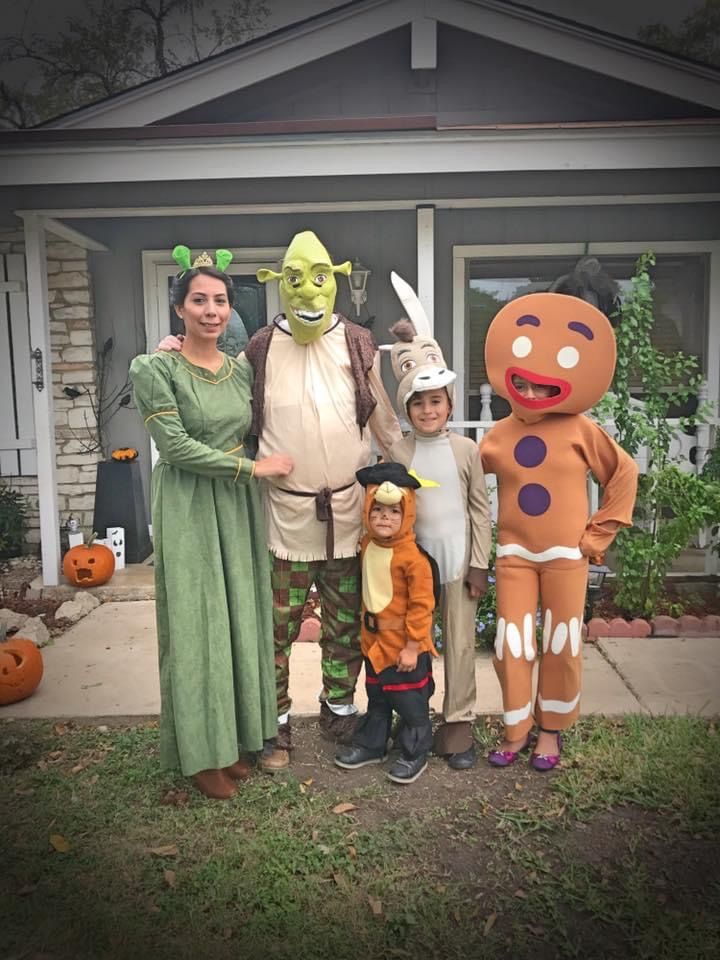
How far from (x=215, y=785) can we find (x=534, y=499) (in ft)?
5.05

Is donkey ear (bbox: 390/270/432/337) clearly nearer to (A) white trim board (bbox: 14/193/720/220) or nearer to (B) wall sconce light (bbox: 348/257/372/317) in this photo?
(A) white trim board (bbox: 14/193/720/220)

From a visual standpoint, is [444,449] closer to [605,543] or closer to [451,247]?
[605,543]

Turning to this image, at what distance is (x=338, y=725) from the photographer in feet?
10.5

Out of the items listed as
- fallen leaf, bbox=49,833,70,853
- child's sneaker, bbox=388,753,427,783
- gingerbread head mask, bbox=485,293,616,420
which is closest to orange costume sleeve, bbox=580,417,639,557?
gingerbread head mask, bbox=485,293,616,420

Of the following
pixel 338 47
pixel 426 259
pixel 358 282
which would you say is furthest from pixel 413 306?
pixel 338 47

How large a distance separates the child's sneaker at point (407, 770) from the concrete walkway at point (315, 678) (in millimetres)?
554

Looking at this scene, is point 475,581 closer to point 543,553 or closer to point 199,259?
point 543,553

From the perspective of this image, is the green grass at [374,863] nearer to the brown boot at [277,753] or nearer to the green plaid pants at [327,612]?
the brown boot at [277,753]

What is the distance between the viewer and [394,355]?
2.91 m

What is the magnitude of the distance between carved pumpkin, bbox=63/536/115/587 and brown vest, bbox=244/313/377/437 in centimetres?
296

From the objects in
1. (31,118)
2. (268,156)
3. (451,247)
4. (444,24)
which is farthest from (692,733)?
(31,118)

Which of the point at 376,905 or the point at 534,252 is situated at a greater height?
the point at 534,252

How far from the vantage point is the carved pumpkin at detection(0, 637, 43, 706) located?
366cm

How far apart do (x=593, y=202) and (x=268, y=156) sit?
239 centimetres
